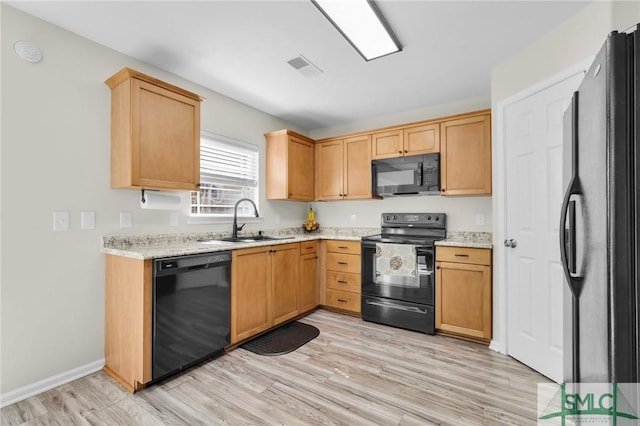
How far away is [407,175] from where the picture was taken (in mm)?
3555

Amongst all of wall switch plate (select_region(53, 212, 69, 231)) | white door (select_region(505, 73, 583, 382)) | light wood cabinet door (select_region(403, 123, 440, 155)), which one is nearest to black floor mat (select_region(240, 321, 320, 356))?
wall switch plate (select_region(53, 212, 69, 231))

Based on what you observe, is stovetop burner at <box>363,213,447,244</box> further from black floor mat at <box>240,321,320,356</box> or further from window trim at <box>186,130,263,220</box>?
window trim at <box>186,130,263,220</box>

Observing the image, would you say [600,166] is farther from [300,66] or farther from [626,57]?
[300,66]

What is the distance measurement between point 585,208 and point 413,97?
2748 millimetres

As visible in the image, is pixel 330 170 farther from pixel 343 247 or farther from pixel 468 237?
pixel 468 237

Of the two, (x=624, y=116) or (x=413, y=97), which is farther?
(x=413, y=97)

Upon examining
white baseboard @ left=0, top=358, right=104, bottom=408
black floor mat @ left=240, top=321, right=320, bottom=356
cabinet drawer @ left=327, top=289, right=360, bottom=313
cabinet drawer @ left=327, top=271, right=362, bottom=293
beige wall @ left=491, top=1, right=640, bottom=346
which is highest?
beige wall @ left=491, top=1, right=640, bottom=346

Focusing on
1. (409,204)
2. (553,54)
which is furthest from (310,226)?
(553,54)

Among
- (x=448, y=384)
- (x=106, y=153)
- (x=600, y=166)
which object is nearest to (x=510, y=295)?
(x=448, y=384)

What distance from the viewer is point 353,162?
4004 millimetres

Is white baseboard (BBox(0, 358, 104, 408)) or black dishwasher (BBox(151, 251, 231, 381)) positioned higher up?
black dishwasher (BBox(151, 251, 231, 381))

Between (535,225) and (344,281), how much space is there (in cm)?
210

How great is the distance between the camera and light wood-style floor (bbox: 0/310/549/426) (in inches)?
69.5

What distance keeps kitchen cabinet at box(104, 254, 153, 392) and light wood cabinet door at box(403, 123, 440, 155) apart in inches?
117
